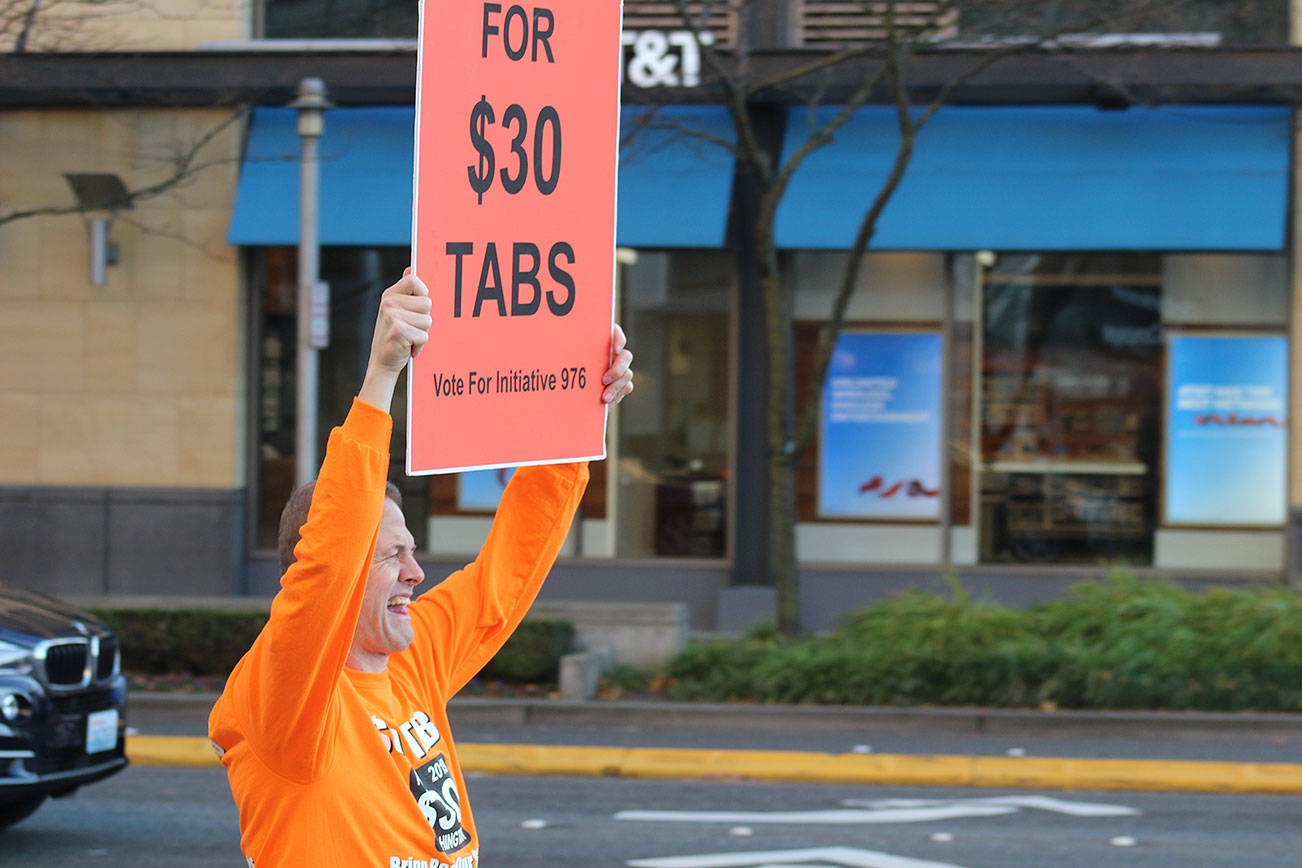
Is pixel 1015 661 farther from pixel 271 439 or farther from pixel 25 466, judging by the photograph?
pixel 25 466

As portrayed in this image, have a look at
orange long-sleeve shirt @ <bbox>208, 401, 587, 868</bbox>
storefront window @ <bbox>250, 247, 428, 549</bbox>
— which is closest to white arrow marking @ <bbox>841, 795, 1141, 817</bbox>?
orange long-sleeve shirt @ <bbox>208, 401, 587, 868</bbox>

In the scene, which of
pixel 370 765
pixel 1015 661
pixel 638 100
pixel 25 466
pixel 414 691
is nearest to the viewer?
pixel 370 765

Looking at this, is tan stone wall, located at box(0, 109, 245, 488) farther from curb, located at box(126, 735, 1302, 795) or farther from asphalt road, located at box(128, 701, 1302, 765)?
curb, located at box(126, 735, 1302, 795)

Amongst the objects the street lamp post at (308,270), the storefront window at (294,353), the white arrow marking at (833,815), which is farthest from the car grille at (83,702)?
the storefront window at (294,353)

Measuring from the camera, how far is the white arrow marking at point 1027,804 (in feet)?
27.9

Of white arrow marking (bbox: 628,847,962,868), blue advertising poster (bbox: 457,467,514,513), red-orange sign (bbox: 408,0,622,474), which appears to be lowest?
white arrow marking (bbox: 628,847,962,868)

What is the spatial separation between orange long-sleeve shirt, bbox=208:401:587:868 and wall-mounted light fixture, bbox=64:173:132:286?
13378 millimetres

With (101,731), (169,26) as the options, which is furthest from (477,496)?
(101,731)

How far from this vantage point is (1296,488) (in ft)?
47.6

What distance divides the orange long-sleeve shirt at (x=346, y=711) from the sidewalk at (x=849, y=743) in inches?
271

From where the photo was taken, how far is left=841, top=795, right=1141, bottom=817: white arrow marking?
8.50 metres

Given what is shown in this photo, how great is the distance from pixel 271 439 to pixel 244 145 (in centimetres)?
303

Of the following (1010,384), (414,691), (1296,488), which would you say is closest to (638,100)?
(1010,384)

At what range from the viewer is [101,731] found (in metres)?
7.30
